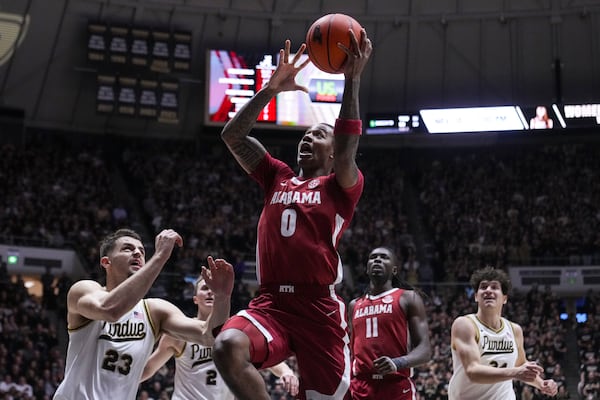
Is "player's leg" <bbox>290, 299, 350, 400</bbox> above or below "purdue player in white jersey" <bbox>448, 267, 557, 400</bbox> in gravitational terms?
below

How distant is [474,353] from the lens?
26.1 ft

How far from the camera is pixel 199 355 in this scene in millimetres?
7828

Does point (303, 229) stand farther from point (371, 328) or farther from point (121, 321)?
point (371, 328)

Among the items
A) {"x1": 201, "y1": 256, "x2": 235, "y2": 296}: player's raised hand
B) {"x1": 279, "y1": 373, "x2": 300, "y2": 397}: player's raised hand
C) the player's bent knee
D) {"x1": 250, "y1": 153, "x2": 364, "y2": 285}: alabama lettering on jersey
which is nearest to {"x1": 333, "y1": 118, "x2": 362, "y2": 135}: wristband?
{"x1": 250, "y1": 153, "x2": 364, "y2": 285}: alabama lettering on jersey

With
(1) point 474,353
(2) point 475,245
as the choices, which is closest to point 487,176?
(2) point 475,245

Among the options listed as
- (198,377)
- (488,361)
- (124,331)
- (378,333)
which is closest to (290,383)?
(124,331)

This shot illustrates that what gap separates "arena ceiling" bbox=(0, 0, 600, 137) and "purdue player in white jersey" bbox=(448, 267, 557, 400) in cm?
2136

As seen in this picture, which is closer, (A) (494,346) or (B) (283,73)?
(B) (283,73)

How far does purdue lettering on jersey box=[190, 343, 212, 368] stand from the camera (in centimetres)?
781

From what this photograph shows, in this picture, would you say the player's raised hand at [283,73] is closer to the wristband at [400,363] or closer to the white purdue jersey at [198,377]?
the wristband at [400,363]

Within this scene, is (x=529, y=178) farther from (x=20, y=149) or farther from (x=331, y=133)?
(x=331, y=133)

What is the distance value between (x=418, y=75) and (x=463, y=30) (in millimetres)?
2163

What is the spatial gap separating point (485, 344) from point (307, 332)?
351 cm

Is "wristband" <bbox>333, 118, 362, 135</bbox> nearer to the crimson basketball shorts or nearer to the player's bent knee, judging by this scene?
the crimson basketball shorts
